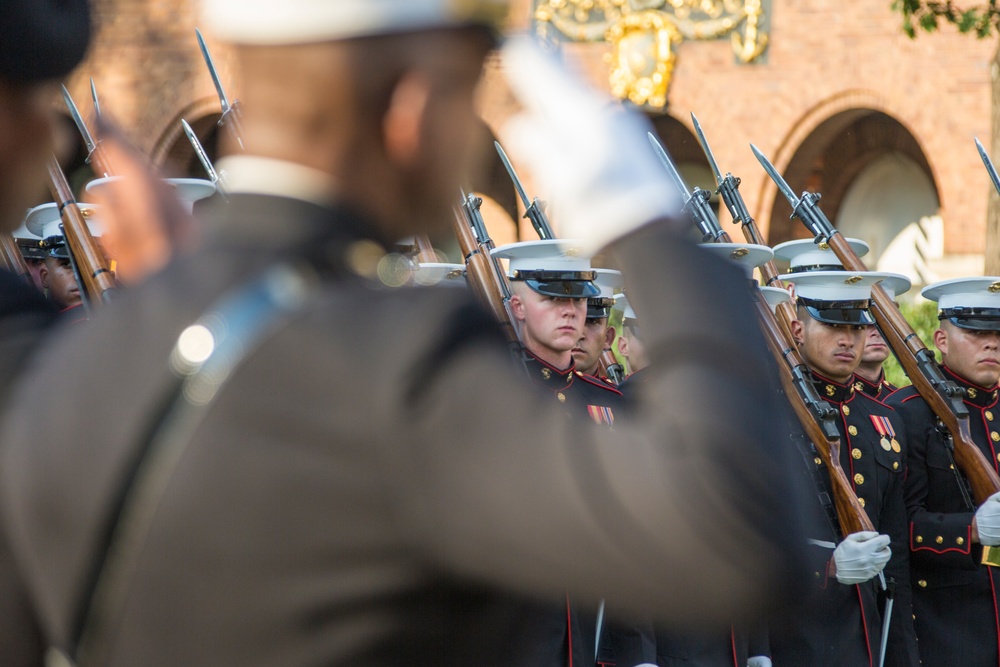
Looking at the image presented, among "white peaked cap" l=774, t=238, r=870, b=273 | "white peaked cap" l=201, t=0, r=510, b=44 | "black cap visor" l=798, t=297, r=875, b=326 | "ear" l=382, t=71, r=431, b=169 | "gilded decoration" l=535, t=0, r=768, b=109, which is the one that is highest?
"gilded decoration" l=535, t=0, r=768, b=109

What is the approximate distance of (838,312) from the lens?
5.46 m

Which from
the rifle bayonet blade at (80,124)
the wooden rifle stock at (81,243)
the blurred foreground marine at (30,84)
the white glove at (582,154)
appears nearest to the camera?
the white glove at (582,154)

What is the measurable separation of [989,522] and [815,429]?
0.70 m

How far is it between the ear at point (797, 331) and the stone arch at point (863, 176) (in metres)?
8.69

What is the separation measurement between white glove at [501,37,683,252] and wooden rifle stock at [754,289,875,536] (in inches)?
139

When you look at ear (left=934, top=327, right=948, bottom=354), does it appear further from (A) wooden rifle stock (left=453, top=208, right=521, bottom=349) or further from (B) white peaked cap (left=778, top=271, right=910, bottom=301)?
(A) wooden rifle stock (left=453, top=208, right=521, bottom=349)

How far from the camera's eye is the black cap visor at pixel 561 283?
191 inches

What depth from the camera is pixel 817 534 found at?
479cm

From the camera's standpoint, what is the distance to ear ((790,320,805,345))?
570 cm

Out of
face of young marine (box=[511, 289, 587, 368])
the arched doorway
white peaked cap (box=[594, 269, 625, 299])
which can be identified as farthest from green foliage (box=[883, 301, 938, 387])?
face of young marine (box=[511, 289, 587, 368])

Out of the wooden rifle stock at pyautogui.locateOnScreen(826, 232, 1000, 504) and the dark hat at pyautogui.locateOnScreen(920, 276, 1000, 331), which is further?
the dark hat at pyautogui.locateOnScreen(920, 276, 1000, 331)

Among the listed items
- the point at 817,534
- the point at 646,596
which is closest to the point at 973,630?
the point at 817,534

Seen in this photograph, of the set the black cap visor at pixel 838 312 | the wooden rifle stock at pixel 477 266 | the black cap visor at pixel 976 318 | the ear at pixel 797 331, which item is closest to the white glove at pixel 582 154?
the wooden rifle stock at pixel 477 266

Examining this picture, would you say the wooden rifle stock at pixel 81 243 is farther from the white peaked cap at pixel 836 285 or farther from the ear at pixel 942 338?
the ear at pixel 942 338
